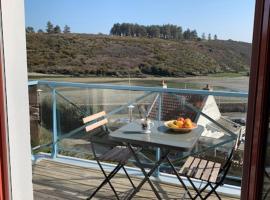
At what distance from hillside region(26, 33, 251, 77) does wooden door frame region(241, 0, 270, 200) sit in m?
2.97

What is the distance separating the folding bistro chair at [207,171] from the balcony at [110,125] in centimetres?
24

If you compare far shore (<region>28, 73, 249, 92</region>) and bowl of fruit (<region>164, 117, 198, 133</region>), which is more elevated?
far shore (<region>28, 73, 249, 92</region>)

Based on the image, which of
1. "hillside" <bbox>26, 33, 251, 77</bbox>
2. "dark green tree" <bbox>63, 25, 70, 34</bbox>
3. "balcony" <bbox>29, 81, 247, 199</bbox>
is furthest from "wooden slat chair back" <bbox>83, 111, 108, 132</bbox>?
"dark green tree" <bbox>63, 25, 70, 34</bbox>

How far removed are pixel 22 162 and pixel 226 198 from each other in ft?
6.61

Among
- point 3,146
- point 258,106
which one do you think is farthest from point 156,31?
point 258,106

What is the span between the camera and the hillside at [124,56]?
395 centimetres

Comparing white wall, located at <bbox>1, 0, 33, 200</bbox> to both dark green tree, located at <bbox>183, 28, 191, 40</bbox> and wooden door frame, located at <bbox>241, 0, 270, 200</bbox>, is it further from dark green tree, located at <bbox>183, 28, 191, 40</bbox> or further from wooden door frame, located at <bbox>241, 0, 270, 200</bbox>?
dark green tree, located at <bbox>183, 28, 191, 40</bbox>

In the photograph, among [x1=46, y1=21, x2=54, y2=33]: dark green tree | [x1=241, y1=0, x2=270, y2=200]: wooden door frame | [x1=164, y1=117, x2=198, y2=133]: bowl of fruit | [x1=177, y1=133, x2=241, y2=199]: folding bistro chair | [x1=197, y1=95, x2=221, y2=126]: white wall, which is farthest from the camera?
[x1=46, y1=21, x2=54, y2=33]: dark green tree

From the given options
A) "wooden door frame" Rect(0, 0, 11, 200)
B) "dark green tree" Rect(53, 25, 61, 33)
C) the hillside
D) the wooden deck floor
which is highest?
"dark green tree" Rect(53, 25, 61, 33)

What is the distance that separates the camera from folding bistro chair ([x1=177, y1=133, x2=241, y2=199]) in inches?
88.3

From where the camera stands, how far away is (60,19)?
4383 millimetres

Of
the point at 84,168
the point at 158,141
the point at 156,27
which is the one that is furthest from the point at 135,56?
the point at 158,141

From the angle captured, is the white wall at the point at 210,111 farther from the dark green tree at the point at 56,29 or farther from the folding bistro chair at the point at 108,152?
the dark green tree at the point at 56,29

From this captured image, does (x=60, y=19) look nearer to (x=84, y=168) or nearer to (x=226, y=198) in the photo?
(x=84, y=168)
